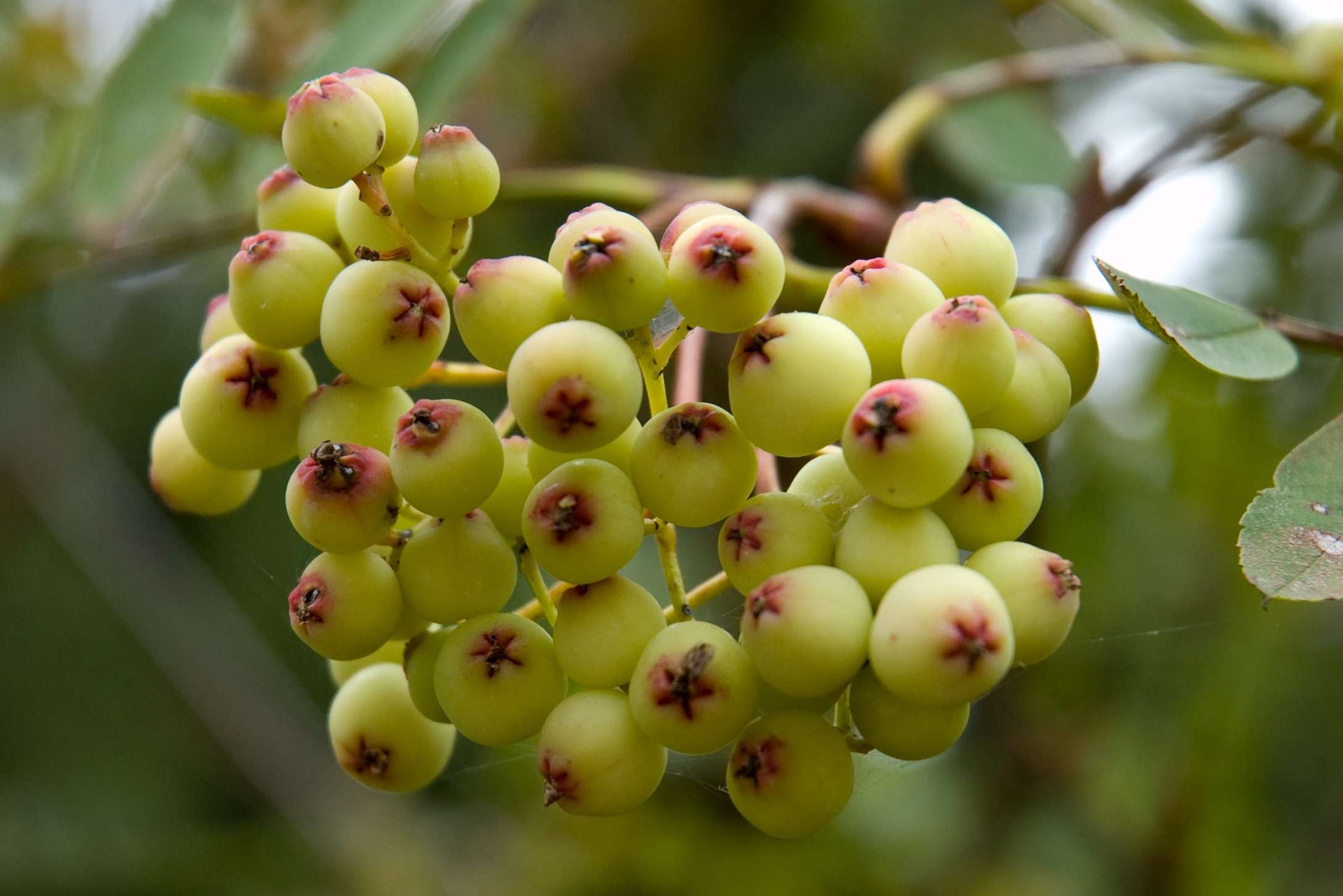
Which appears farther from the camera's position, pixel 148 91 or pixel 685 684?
pixel 148 91

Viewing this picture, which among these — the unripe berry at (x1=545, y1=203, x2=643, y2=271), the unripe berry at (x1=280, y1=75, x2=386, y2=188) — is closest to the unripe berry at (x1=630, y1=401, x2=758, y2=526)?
Result: the unripe berry at (x1=545, y1=203, x2=643, y2=271)

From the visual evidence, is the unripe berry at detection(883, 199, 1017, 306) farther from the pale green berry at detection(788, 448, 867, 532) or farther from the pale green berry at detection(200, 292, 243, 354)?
the pale green berry at detection(200, 292, 243, 354)

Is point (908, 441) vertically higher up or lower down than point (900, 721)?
higher up

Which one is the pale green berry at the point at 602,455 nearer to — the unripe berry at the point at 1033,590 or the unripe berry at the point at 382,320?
the unripe berry at the point at 382,320

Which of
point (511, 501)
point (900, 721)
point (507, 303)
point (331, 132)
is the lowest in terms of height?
point (900, 721)

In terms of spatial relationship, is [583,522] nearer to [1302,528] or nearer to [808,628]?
[808,628]

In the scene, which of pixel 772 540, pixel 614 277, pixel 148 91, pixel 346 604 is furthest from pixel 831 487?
pixel 148 91
